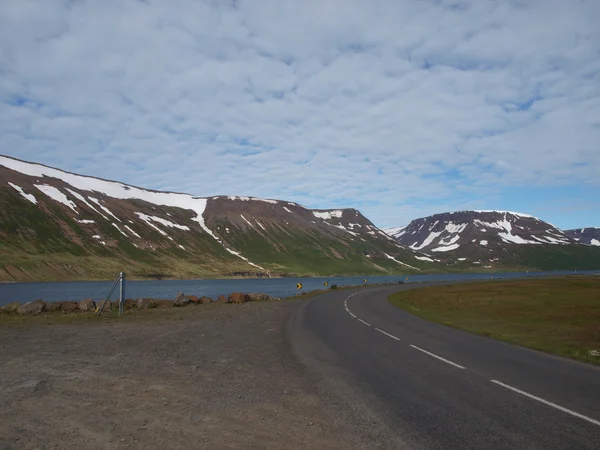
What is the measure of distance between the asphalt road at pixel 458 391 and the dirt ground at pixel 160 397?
82cm

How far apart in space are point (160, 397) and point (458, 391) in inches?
269

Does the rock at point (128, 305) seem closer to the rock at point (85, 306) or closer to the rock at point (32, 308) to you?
the rock at point (85, 306)

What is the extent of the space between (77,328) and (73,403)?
1527cm

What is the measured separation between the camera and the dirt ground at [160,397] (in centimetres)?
716

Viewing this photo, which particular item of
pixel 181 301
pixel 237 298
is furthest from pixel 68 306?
pixel 237 298

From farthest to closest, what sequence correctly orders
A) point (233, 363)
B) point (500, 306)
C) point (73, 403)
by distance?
point (500, 306)
point (233, 363)
point (73, 403)

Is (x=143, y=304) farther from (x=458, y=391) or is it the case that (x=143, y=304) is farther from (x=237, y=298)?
(x=458, y=391)

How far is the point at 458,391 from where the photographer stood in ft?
33.8

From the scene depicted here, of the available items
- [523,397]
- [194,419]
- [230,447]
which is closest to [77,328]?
[194,419]

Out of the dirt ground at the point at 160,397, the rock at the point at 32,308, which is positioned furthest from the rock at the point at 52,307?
the dirt ground at the point at 160,397

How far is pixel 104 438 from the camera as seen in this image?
7121 mm

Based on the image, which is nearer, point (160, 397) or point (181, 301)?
point (160, 397)

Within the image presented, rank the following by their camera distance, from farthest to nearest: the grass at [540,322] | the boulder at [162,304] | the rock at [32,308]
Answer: the boulder at [162,304] < the rock at [32,308] < the grass at [540,322]

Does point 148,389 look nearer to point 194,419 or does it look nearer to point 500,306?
point 194,419
